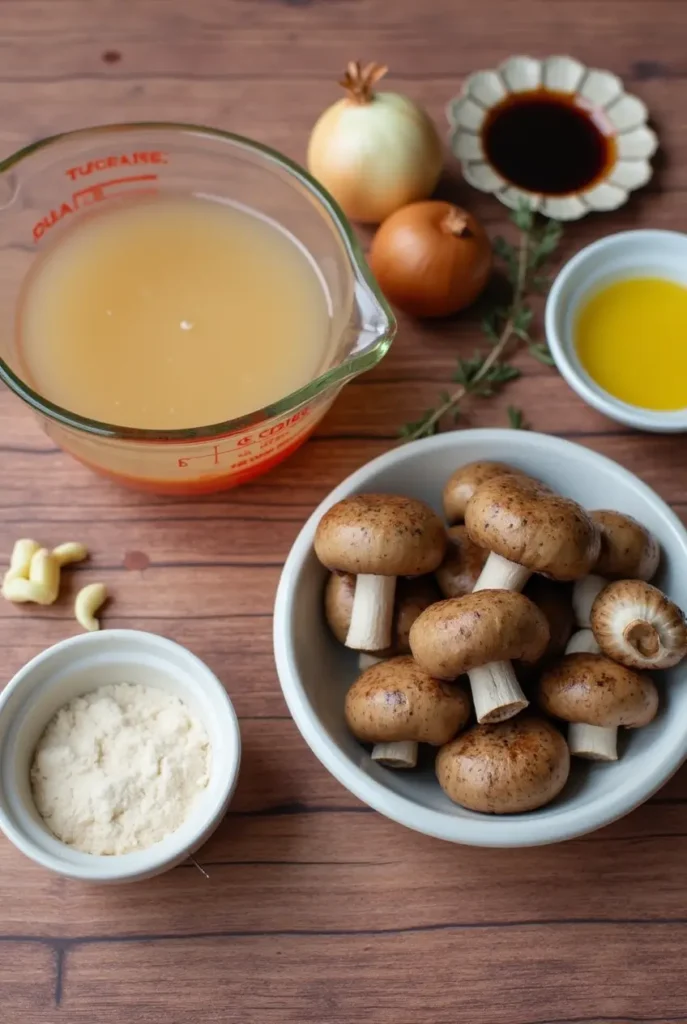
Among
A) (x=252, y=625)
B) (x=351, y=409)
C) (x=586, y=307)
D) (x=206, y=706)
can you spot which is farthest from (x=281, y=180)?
(x=206, y=706)

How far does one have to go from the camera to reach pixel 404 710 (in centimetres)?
101

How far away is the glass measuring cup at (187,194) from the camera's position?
1.07 m

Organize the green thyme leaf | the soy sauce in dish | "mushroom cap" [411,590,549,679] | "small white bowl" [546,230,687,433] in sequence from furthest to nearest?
the soy sauce in dish
the green thyme leaf
"small white bowl" [546,230,687,433]
"mushroom cap" [411,590,549,679]

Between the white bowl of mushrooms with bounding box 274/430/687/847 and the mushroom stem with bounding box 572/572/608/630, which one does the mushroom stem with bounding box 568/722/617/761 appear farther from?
the mushroom stem with bounding box 572/572/608/630

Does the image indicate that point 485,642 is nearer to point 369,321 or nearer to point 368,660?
point 368,660

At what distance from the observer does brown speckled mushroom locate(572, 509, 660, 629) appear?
3.52 ft

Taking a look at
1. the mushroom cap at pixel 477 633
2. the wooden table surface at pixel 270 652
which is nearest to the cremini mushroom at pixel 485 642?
the mushroom cap at pixel 477 633

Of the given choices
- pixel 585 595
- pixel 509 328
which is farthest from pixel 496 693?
pixel 509 328

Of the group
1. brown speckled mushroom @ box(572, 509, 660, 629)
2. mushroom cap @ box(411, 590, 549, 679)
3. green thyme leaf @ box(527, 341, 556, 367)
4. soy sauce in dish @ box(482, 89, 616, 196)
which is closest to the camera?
mushroom cap @ box(411, 590, 549, 679)

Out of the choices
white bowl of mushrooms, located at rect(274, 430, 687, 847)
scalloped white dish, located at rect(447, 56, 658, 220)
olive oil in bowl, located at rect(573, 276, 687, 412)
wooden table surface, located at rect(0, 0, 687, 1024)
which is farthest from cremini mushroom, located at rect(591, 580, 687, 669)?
scalloped white dish, located at rect(447, 56, 658, 220)

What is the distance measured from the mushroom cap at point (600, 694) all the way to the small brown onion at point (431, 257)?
20.2 inches

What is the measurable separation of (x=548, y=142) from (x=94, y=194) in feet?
2.12

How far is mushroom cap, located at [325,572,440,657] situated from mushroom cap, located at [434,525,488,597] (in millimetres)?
23

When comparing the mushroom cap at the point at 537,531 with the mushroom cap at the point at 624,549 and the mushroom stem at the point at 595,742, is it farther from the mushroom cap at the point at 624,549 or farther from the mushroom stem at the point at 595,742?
the mushroom stem at the point at 595,742
